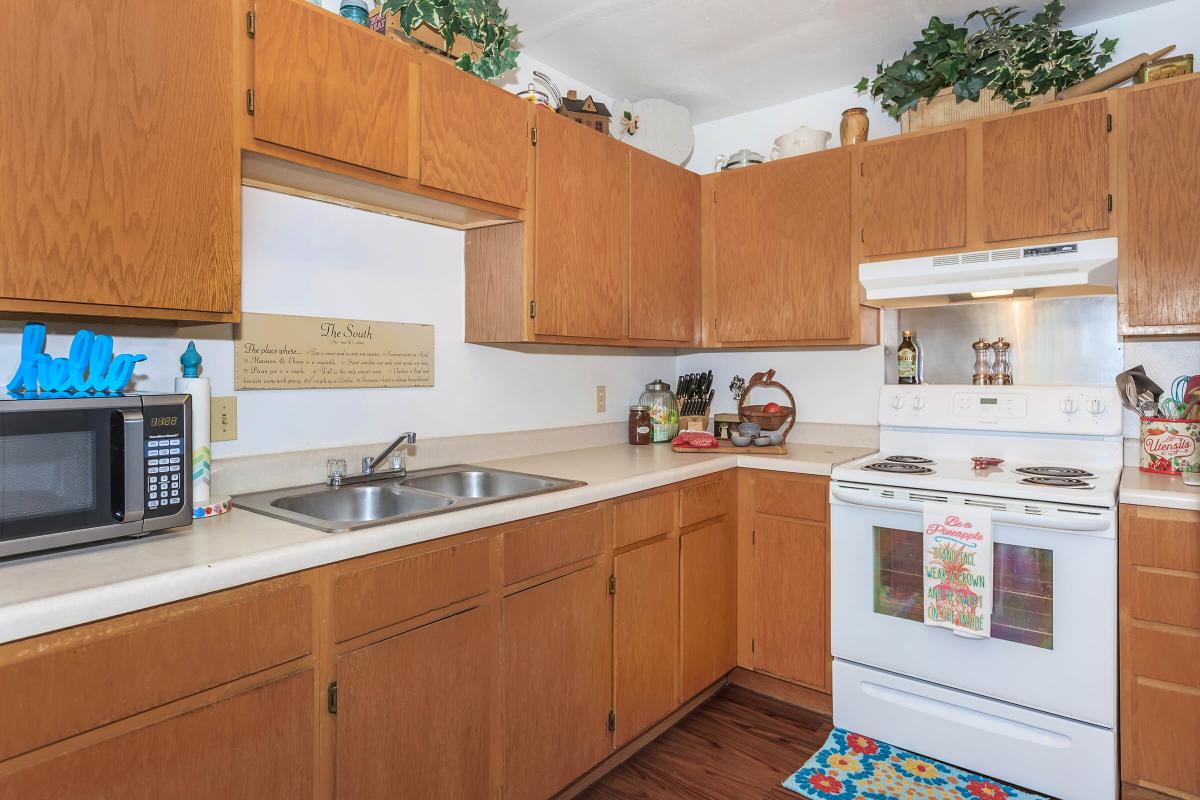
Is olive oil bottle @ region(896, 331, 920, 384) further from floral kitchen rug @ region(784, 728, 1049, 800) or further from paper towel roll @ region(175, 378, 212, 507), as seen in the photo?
paper towel roll @ region(175, 378, 212, 507)

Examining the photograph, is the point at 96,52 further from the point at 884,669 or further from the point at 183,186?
the point at 884,669

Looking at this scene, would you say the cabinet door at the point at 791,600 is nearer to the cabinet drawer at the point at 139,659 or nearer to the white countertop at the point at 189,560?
the white countertop at the point at 189,560

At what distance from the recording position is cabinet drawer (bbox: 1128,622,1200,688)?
1864 millimetres

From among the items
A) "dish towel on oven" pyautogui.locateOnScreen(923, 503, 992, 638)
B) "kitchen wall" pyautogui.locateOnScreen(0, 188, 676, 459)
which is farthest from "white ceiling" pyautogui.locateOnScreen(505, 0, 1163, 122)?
"dish towel on oven" pyautogui.locateOnScreen(923, 503, 992, 638)

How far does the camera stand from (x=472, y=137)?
2027 mm

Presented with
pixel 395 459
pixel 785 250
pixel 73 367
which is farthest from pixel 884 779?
pixel 73 367

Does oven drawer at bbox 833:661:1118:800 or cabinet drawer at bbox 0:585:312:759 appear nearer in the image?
cabinet drawer at bbox 0:585:312:759

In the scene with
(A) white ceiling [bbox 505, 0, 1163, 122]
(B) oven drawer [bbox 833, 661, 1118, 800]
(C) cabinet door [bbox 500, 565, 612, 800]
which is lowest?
(B) oven drawer [bbox 833, 661, 1118, 800]

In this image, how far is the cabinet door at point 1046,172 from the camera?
7.27 feet

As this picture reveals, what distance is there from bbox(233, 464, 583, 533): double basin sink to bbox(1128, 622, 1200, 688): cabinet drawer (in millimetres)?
1657

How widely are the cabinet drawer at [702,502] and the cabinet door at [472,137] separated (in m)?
1.15

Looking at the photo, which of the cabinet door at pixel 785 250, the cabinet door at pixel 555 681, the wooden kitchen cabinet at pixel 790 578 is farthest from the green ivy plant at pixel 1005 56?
the cabinet door at pixel 555 681

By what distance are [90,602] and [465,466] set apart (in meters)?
1.35

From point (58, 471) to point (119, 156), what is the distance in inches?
24.2
